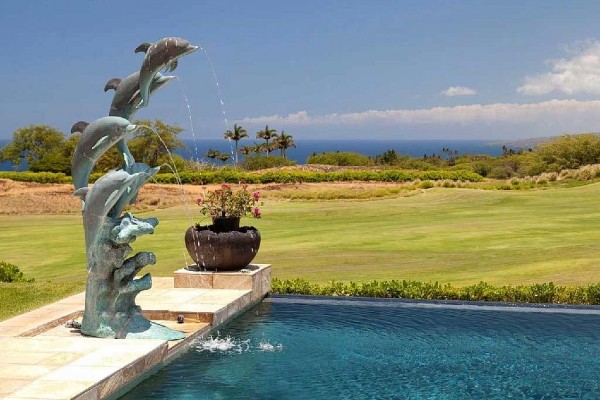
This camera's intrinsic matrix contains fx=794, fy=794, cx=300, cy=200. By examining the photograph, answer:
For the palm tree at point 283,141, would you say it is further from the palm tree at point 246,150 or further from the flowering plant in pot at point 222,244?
the flowering plant in pot at point 222,244

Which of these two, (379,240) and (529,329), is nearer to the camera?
(529,329)

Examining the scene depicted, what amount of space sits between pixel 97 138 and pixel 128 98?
0.91 m

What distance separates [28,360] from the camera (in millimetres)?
8844

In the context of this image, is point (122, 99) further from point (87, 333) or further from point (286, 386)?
point (286, 386)

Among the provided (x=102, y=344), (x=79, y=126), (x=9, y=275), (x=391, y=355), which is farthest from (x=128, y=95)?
(x=9, y=275)

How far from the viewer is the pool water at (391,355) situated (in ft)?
30.2

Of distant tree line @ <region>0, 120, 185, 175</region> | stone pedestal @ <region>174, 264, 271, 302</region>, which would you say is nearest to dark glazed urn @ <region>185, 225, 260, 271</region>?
stone pedestal @ <region>174, 264, 271, 302</region>

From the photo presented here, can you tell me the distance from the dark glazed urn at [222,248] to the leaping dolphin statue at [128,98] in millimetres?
3831

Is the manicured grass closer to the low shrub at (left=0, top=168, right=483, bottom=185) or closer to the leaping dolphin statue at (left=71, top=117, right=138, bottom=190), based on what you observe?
the leaping dolphin statue at (left=71, top=117, right=138, bottom=190)

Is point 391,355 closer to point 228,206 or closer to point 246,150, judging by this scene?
point 228,206

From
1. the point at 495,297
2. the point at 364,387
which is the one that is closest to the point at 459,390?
the point at 364,387

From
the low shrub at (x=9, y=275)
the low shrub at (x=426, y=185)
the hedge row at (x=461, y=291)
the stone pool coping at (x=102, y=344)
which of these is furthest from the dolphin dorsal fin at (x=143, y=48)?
the low shrub at (x=426, y=185)

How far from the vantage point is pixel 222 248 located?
46.9ft

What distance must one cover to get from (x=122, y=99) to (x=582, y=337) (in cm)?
757
